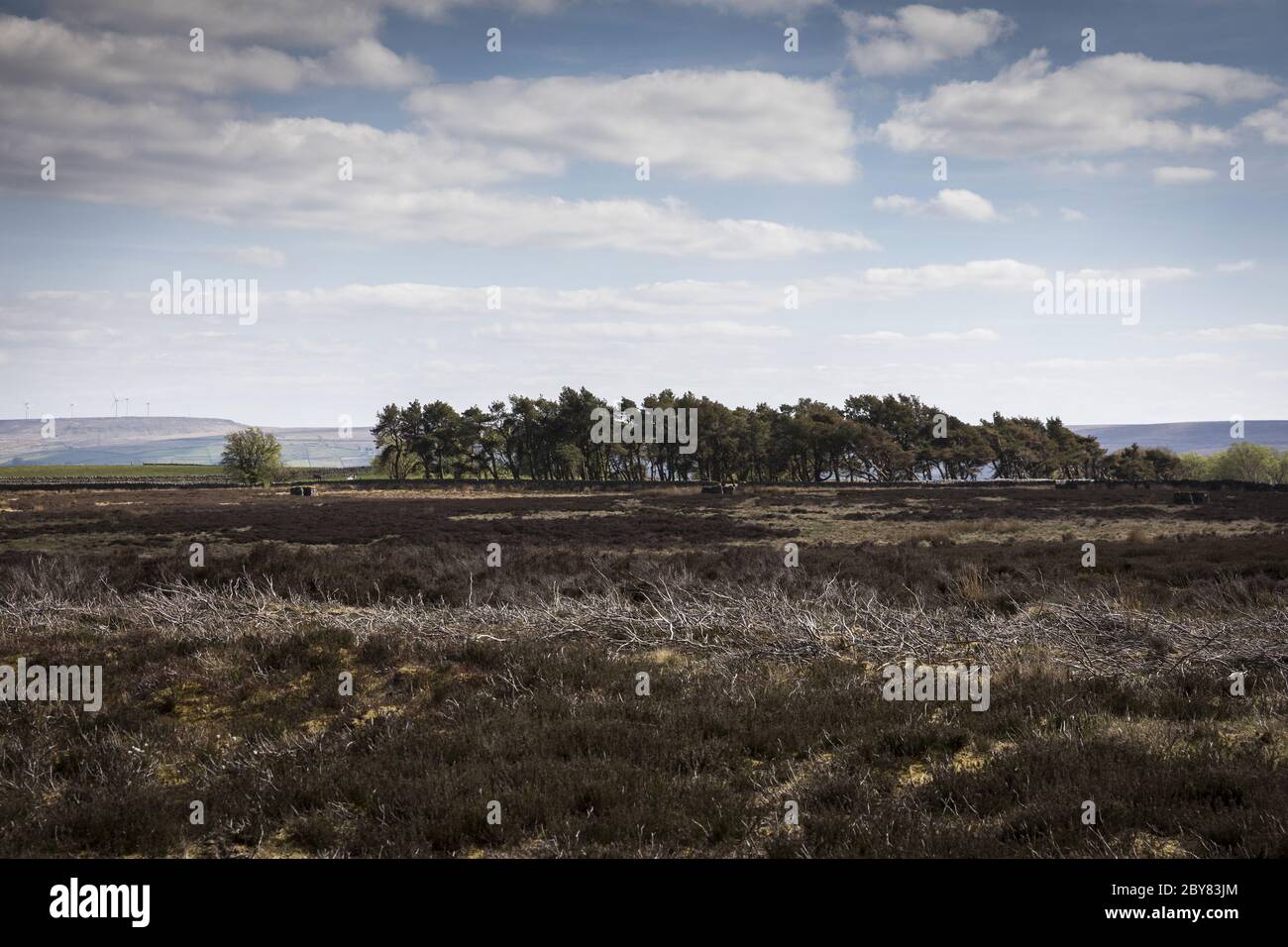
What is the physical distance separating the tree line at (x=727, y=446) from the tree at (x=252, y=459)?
13338 mm

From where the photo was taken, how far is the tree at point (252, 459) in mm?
102500

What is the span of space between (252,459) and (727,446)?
196ft

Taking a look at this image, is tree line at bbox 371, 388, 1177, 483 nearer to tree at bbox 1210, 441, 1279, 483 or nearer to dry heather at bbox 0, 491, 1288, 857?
tree at bbox 1210, 441, 1279, 483

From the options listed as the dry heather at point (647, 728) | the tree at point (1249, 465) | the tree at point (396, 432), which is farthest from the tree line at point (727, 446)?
the dry heather at point (647, 728)

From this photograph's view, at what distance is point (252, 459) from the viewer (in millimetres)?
103125

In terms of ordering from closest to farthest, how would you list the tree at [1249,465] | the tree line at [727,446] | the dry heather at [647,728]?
the dry heather at [647,728]
the tree line at [727,446]
the tree at [1249,465]

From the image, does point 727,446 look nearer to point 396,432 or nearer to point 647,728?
point 396,432

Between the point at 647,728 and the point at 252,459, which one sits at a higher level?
the point at 252,459

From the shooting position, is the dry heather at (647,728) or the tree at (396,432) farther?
the tree at (396,432)

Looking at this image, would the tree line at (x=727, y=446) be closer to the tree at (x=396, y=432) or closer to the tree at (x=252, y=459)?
the tree at (x=396, y=432)

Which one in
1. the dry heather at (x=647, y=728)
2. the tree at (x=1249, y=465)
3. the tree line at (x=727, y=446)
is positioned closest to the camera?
the dry heather at (x=647, y=728)

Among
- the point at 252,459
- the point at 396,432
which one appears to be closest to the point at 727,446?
the point at 396,432

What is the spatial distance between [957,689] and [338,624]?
7863 mm
